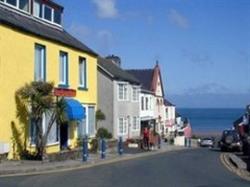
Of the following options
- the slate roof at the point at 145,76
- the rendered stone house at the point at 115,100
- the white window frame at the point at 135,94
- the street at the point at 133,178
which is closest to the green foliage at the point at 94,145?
the street at the point at 133,178

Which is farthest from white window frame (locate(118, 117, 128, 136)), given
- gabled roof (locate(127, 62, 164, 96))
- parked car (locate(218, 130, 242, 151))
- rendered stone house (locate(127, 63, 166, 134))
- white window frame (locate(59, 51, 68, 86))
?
white window frame (locate(59, 51, 68, 86))

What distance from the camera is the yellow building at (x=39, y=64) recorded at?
26.4 meters

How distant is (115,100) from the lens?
5362 centimetres

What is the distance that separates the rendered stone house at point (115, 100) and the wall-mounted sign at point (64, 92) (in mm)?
18274

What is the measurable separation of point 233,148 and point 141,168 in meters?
22.3

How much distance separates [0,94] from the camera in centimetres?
2581

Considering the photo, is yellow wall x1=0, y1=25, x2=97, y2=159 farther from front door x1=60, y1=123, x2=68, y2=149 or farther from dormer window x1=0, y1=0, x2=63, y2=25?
front door x1=60, y1=123, x2=68, y2=149

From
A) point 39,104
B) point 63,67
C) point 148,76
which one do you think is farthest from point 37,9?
point 148,76

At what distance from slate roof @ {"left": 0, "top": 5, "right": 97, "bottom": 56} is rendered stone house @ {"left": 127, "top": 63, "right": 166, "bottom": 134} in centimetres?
3381

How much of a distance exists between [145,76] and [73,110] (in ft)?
154

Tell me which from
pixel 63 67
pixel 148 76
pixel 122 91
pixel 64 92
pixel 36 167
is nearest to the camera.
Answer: pixel 36 167

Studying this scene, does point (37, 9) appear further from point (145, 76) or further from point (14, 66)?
point (145, 76)

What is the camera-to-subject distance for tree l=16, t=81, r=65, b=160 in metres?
26.9

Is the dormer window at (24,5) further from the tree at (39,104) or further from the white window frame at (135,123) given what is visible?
the white window frame at (135,123)
